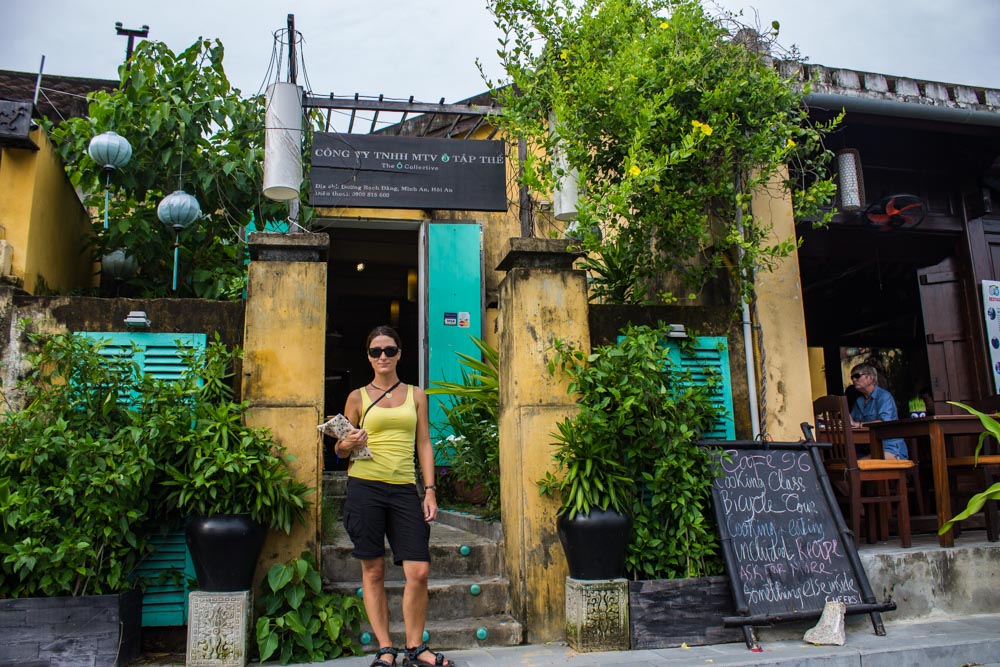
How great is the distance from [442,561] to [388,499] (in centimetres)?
120

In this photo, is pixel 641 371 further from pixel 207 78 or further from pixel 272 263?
pixel 207 78

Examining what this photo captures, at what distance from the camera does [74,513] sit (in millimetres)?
3914

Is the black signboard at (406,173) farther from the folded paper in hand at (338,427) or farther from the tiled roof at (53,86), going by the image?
the tiled roof at (53,86)

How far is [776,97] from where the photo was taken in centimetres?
556

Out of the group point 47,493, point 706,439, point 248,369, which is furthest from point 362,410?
point 706,439

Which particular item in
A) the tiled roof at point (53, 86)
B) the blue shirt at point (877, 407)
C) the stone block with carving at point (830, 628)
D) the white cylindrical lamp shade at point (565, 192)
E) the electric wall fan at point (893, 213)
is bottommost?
the stone block with carving at point (830, 628)

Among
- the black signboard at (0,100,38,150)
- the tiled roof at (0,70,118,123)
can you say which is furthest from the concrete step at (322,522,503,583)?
the tiled roof at (0,70,118,123)

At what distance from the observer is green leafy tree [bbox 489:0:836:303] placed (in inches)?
206

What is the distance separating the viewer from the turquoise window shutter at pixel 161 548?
4230mm

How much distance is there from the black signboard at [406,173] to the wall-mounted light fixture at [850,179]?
303 centimetres

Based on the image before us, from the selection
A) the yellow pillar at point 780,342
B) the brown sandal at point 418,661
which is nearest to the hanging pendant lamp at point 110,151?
the brown sandal at point 418,661

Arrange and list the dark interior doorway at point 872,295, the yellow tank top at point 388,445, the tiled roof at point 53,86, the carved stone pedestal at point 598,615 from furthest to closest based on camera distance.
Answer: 1. the tiled roof at point 53,86
2. the dark interior doorway at point 872,295
3. the carved stone pedestal at point 598,615
4. the yellow tank top at point 388,445

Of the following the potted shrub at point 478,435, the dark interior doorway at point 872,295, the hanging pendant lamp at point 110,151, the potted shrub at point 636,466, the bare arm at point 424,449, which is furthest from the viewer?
the dark interior doorway at point 872,295

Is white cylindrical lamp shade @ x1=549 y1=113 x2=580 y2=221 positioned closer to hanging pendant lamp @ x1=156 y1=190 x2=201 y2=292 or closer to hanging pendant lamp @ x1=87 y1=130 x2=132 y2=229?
hanging pendant lamp @ x1=156 y1=190 x2=201 y2=292
